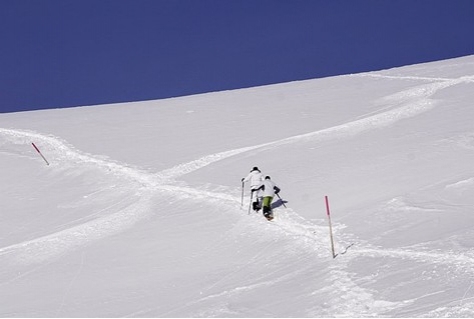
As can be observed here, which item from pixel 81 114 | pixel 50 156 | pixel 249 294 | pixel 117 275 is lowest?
pixel 249 294

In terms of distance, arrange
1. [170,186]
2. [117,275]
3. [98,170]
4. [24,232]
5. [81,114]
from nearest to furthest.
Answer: [117,275]
[24,232]
[170,186]
[98,170]
[81,114]

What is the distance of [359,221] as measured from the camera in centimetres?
1745

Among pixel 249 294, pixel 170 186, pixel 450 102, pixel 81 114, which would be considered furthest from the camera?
pixel 81 114

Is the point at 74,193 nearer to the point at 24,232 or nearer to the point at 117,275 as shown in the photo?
the point at 24,232

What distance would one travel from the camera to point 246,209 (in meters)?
19.9

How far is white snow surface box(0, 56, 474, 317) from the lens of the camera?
1387 cm

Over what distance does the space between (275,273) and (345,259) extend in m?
1.16

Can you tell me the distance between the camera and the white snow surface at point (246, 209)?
13867 millimetres

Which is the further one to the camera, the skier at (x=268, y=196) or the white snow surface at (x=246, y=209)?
the skier at (x=268, y=196)

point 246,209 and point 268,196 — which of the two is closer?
point 268,196

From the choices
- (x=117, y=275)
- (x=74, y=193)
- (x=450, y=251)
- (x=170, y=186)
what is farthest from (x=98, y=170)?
(x=450, y=251)

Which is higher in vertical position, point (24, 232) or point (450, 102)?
point (450, 102)

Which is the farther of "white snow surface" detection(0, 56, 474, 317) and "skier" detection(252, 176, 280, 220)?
"skier" detection(252, 176, 280, 220)

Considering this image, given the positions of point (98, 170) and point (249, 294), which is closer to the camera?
point (249, 294)
